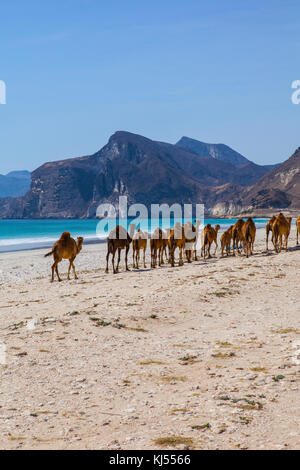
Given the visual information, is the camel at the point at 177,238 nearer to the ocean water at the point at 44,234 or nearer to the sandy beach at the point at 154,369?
the sandy beach at the point at 154,369

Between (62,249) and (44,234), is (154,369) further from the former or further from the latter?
(44,234)

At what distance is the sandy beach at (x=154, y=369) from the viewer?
4996 millimetres

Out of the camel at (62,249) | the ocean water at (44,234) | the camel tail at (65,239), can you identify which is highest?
the camel tail at (65,239)

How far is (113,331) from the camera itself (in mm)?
9562

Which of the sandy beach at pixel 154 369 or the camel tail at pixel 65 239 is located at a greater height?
the camel tail at pixel 65 239

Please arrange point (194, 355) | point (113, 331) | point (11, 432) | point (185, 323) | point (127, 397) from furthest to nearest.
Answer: point (185, 323)
point (113, 331)
point (194, 355)
point (127, 397)
point (11, 432)

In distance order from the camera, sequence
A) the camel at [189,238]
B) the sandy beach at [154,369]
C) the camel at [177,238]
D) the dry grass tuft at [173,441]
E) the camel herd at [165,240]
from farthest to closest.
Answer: the camel at [189,238] < the camel at [177,238] < the camel herd at [165,240] < the sandy beach at [154,369] < the dry grass tuft at [173,441]

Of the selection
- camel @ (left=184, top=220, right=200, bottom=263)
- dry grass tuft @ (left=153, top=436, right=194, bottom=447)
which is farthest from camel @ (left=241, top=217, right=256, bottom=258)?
dry grass tuft @ (left=153, top=436, right=194, bottom=447)

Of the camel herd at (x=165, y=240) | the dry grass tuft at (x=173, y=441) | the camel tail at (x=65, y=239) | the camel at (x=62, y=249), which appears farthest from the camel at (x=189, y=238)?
the dry grass tuft at (x=173, y=441)

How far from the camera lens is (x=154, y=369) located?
23.7ft

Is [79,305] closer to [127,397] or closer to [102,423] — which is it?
[127,397]

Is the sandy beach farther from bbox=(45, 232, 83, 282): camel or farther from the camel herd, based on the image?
the camel herd
